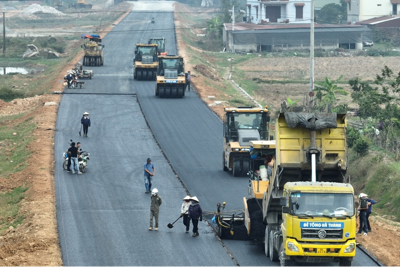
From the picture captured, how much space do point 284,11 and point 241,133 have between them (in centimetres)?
9027

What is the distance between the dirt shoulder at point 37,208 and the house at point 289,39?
5556cm

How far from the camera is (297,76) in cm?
7594

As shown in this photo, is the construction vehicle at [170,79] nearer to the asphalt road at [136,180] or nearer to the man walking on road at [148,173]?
the asphalt road at [136,180]

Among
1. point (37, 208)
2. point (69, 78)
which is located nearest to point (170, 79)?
point (69, 78)

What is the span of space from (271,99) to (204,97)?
8503 mm

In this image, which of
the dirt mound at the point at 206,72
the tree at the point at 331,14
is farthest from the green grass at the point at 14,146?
the tree at the point at 331,14

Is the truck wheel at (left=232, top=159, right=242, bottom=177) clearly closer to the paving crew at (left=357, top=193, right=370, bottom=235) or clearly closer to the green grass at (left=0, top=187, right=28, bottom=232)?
the paving crew at (left=357, top=193, right=370, bottom=235)

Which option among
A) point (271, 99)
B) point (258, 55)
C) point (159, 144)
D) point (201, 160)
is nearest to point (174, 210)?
point (201, 160)

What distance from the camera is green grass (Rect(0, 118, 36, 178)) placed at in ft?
116

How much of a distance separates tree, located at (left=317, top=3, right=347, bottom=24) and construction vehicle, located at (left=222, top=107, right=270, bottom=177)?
329 ft

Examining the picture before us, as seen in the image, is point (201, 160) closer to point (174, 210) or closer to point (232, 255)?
point (174, 210)

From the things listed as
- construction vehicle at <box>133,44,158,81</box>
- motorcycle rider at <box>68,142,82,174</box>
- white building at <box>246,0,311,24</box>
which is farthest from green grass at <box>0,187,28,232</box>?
white building at <box>246,0,311,24</box>

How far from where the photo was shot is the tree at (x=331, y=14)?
12931 centimetres

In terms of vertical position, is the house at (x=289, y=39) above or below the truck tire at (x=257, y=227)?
above
